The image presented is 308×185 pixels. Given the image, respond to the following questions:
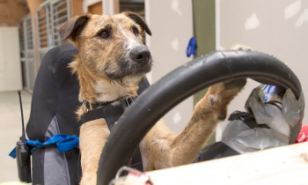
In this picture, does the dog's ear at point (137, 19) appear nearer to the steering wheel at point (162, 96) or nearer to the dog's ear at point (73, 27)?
the dog's ear at point (73, 27)

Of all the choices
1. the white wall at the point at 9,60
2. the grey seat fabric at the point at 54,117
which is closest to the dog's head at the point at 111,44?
the grey seat fabric at the point at 54,117

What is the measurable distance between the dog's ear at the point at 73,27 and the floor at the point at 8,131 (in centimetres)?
212

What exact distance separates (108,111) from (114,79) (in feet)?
0.75

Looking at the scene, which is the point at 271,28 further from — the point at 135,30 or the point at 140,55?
the point at 140,55

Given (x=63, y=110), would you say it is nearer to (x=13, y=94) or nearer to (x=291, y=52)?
(x=291, y=52)

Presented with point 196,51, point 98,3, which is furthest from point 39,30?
point 196,51

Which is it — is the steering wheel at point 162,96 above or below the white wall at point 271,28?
below

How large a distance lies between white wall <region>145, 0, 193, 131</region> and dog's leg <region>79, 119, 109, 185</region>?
160 centimetres

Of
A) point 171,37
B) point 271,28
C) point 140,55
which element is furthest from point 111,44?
point 171,37

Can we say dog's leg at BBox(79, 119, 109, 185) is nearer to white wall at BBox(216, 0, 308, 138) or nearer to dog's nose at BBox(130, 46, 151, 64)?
dog's nose at BBox(130, 46, 151, 64)

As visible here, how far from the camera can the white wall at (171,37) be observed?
2.90 metres

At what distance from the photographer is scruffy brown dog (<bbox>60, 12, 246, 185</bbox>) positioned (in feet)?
3.26

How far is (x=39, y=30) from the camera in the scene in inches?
309

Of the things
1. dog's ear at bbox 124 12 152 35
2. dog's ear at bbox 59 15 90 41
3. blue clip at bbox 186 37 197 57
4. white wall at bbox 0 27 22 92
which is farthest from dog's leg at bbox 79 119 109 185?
white wall at bbox 0 27 22 92
